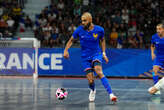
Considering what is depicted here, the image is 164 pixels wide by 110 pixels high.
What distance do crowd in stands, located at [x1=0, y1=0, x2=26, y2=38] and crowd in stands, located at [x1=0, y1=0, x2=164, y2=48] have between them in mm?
72

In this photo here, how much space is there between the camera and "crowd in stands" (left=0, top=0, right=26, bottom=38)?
965 inches

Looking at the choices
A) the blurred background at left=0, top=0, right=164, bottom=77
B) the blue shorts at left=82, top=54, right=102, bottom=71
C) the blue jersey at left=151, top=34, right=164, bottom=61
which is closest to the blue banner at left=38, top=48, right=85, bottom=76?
the blurred background at left=0, top=0, right=164, bottom=77

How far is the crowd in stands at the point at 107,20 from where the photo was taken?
23.4 metres

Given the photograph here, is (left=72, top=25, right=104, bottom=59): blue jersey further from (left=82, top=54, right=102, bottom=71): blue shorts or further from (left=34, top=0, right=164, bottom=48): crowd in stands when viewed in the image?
(left=34, top=0, right=164, bottom=48): crowd in stands

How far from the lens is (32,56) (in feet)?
65.7

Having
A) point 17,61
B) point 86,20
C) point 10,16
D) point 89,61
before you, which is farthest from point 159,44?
point 10,16

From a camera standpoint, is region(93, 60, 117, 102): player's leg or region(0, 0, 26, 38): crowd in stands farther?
region(0, 0, 26, 38): crowd in stands

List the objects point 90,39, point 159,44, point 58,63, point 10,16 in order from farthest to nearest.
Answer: point 10,16, point 58,63, point 159,44, point 90,39

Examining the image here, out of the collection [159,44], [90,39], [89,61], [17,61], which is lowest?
[17,61]

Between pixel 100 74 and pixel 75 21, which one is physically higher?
pixel 75 21

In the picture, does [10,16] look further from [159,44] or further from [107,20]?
[159,44]

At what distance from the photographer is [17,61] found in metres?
19.9

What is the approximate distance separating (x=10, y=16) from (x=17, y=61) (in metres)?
6.92

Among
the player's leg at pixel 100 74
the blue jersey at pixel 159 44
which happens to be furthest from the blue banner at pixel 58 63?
the player's leg at pixel 100 74
